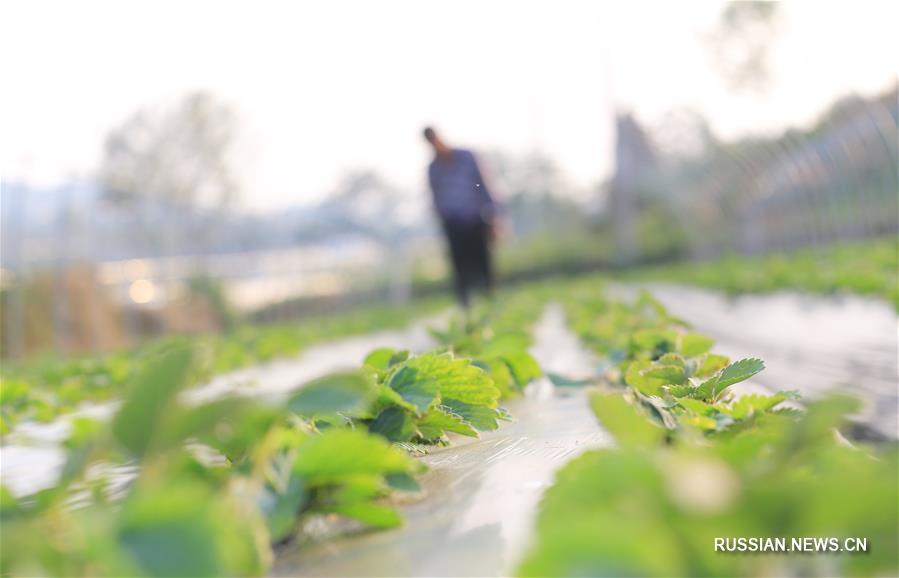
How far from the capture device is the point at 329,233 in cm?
2559

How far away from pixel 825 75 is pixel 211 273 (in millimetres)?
11427

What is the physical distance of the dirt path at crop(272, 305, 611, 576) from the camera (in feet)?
2.87

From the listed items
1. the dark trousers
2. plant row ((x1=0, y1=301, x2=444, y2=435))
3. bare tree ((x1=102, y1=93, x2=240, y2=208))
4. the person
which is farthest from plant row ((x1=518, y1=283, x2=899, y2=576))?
bare tree ((x1=102, y1=93, x2=240, y2=208))

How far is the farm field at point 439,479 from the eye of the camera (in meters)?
0.54

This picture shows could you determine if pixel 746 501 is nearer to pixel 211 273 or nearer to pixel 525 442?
pixel 525 442

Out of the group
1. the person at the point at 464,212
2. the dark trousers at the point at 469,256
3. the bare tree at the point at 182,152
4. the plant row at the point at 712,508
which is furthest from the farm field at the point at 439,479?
the bare tree at the point at 182,152

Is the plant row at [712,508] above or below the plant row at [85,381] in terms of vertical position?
above

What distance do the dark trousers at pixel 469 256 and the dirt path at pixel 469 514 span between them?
710 centimetres

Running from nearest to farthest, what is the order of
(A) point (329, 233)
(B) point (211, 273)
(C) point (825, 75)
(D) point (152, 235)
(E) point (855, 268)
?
(E) point (855, 268) < (C) point (825, 75) < (D) point (152, 235) < (B) point (211, 273) < (A) point (329, 233)

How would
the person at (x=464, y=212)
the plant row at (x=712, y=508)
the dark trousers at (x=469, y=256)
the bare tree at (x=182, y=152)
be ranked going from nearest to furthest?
the plant row at (x=712, y=508) → the person at (x=464, y=212) → the dark trousers at (x=469, y=256) → the bare tree at (x=182, y=152)

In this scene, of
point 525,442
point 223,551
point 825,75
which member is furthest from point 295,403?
point 825,75

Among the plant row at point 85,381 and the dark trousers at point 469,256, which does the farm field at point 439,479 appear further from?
the dark trousers at point 469,256

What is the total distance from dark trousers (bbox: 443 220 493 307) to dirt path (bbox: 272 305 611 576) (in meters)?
7.10

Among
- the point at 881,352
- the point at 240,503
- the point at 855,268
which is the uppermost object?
the point at 240,503
